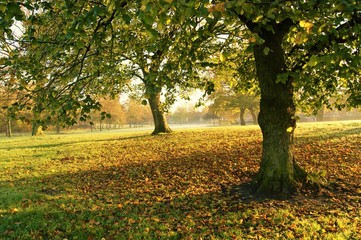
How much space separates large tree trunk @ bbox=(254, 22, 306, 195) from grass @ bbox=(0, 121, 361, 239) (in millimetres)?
572

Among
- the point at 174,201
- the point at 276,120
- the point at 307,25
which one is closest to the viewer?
the point at 307,25

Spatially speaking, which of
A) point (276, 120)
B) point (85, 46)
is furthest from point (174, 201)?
point (85, 46)

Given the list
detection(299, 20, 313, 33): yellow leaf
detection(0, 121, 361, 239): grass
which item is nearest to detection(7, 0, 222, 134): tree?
detection(299, 20, 313, 33): yellow leaf

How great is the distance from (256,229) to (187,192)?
2.95 metres

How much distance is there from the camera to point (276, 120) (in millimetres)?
7191

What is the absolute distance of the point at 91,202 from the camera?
7.59m

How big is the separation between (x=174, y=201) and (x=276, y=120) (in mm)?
3536

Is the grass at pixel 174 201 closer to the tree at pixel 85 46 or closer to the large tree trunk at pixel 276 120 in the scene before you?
the large tree trunk at pixel 276 120

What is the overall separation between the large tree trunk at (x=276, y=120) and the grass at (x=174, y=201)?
1.88 feet

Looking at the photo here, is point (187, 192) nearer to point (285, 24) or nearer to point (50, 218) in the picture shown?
point (50, 218)

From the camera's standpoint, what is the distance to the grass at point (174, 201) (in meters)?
5.60

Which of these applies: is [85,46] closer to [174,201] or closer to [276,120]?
[174,201]

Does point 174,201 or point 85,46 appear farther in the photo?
point 174,201

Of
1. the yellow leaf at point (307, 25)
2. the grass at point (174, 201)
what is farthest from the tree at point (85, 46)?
the grass at point (174, 201)
